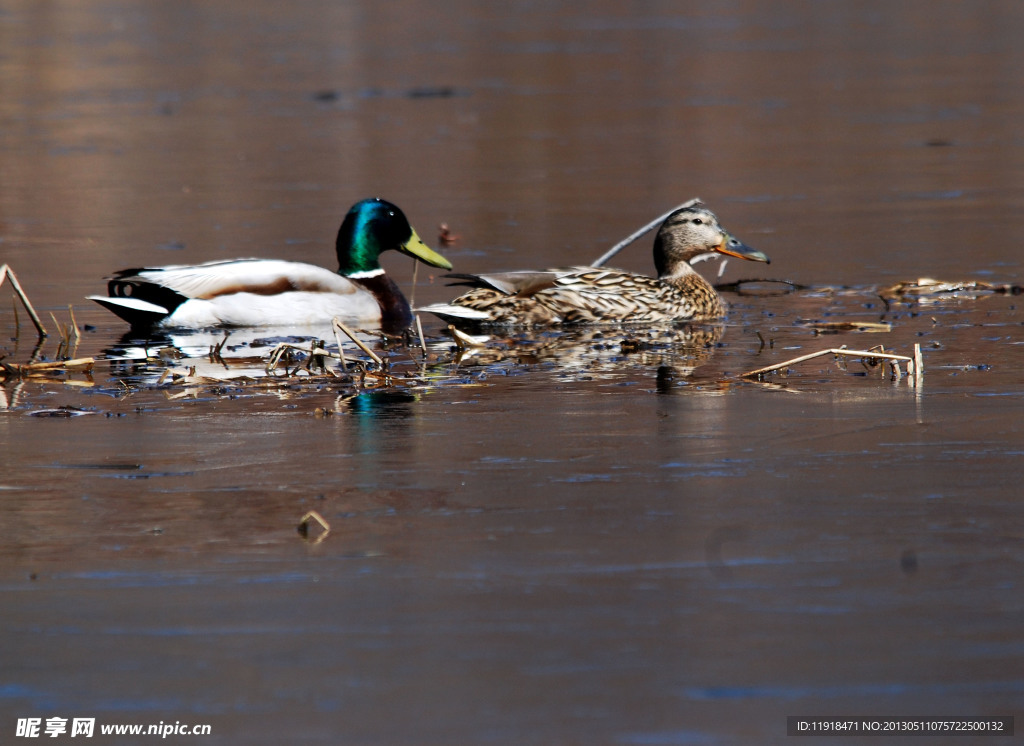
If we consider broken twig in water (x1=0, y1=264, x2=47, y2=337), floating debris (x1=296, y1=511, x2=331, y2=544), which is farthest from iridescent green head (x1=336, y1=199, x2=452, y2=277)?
floating debris (x1=296, y1=511, x2=331, y2=544)

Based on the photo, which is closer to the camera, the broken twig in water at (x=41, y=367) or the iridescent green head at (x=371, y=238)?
the broken twig in water at (x=41, y=367)

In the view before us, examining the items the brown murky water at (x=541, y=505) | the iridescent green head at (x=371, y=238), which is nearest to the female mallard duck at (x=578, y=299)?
the brown murky water at (x=541, y=505)

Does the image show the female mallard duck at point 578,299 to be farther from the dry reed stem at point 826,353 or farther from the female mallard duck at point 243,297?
the dry reed stem at point 826,353

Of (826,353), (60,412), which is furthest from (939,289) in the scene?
(60,412)

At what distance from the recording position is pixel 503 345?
31.3ft

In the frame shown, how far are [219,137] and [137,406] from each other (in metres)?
15.8

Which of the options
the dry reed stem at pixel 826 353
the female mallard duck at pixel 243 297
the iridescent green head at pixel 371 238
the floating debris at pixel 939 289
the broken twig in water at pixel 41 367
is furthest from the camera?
the iridescent green head at pixel 371 238

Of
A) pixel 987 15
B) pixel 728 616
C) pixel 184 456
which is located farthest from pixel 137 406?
pixel 987 15

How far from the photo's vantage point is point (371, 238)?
1127cm

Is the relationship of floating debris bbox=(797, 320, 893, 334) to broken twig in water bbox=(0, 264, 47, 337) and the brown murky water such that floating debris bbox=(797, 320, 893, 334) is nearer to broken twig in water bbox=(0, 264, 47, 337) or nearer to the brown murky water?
the brown murky water

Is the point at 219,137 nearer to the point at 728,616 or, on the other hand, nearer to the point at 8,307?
the point at 8,307

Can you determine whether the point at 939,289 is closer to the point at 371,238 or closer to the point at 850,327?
the point at 850,327

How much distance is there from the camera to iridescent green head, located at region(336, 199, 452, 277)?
1124 centimetres

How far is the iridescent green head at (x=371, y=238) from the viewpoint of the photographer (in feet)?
36.9
